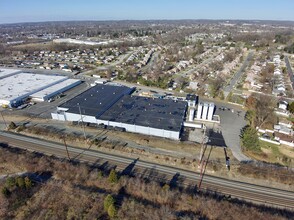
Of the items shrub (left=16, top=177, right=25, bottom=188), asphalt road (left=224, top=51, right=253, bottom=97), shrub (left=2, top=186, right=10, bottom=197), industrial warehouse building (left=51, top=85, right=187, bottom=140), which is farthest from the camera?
asphalt road (left=224, top=51, right=253, bottom=97)

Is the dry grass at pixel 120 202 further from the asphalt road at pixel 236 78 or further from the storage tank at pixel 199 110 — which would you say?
the asphalt road at pixel 236 78

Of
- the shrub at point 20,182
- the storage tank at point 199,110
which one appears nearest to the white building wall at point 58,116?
the shrub at point 20,182

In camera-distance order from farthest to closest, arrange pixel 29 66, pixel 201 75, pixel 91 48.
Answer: pixel 91 48 < pixel 29 66 < pixel 201 75

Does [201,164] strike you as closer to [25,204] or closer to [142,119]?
[142,119]

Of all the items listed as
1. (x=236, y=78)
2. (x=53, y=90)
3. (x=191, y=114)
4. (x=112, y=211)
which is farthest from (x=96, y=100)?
(x=236, y=78)

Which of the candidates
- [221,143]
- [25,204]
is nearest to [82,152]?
[25,204]

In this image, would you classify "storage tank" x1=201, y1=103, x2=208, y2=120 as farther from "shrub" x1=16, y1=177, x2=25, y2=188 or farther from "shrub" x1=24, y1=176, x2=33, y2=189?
"shrub" x1=16, y1=177, x2=25, y2=188

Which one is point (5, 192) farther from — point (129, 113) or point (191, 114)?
point (191, 114)

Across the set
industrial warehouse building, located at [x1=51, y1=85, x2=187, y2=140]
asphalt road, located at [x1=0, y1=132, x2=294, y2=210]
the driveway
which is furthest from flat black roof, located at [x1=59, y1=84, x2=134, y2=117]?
the driveway
